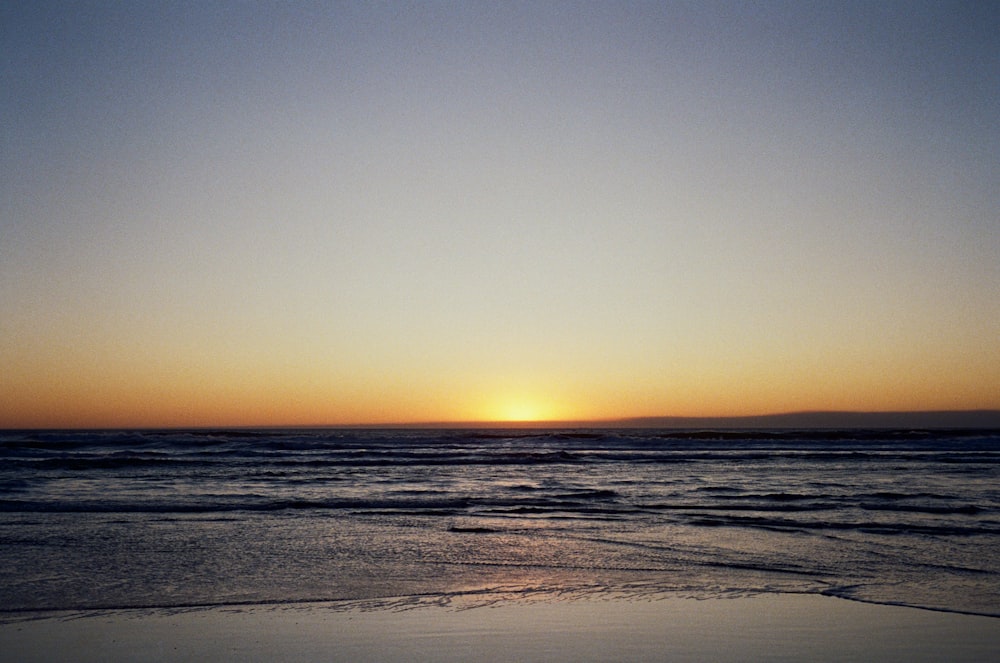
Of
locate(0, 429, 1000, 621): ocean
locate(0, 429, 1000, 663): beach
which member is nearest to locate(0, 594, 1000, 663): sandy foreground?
locate(0, 429, 1000, 663): beach

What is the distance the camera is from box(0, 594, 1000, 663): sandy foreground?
537 centimetres

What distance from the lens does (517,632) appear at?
5.91 m

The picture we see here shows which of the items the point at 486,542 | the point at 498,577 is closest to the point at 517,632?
the point at 498,577

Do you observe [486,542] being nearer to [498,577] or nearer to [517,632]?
[498,577]

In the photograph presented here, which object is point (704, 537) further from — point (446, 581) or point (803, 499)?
point (803, 499)

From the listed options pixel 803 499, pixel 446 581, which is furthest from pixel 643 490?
pixel 446 581

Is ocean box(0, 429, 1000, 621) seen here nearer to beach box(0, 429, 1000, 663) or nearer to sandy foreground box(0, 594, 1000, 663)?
beach box(0, 429, 1000, 663)

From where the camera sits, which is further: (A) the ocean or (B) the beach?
(A) the ocean

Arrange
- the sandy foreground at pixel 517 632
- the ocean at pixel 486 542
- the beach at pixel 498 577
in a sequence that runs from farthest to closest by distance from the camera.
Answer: the ocean at pixel 486 542, the beach at pixel 498 577, the sandy foreground at pixel 517 632

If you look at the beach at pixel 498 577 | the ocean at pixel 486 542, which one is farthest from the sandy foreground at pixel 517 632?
the ocean at pixel 486 542

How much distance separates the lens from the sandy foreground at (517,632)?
17.6 ft

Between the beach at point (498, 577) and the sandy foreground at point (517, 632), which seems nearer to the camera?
the sandy foreground at point (517, 632)

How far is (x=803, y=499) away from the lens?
660 inches

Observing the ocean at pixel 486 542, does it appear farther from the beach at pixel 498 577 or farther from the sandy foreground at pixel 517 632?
the sandy foreground at pixel 517 632
